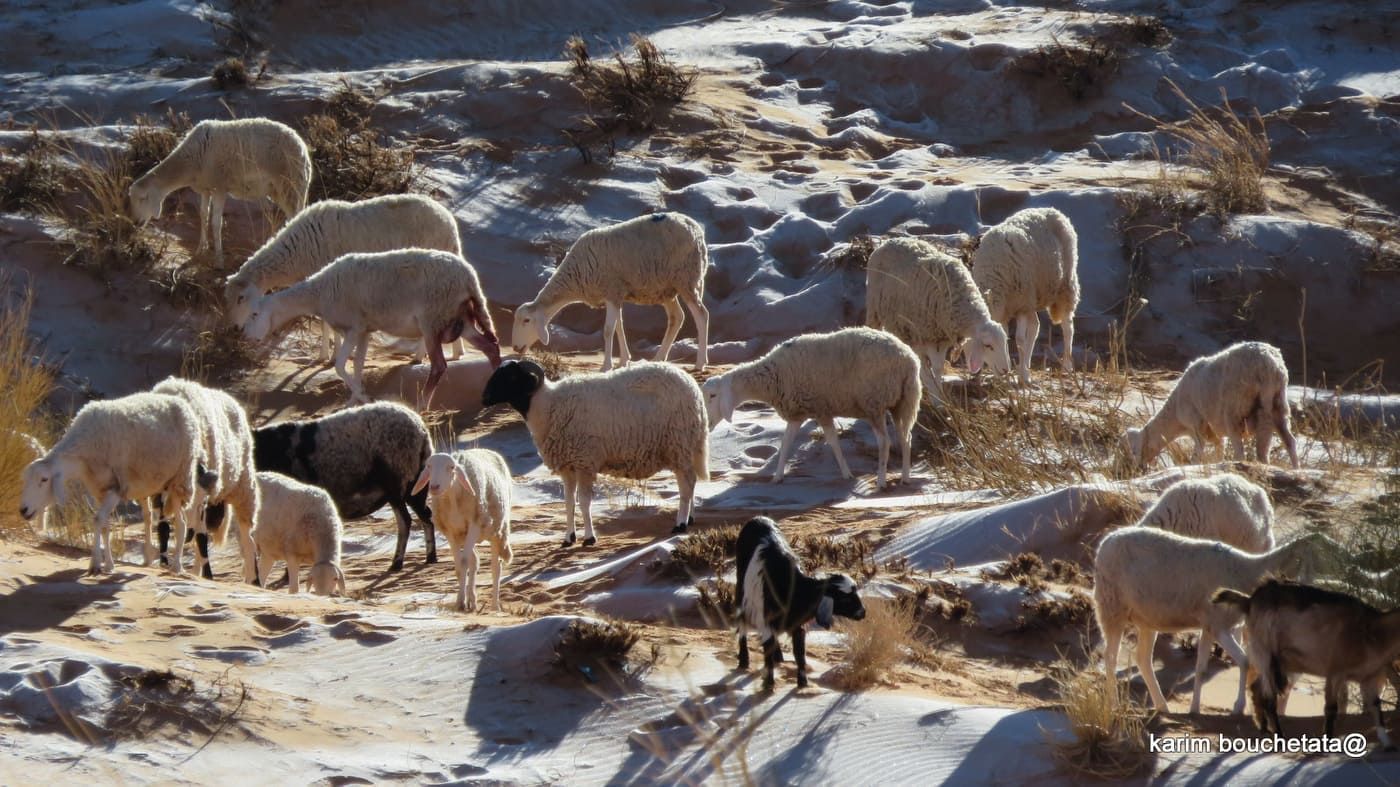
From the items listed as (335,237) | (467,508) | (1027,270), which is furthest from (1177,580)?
(335,237)

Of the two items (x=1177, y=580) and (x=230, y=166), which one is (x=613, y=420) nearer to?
(x=1177, y=580)

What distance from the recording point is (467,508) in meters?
9.39

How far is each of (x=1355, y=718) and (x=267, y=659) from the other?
4.68 metres

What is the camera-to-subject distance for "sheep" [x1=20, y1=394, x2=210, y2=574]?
8039mm

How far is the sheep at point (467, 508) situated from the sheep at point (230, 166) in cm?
805

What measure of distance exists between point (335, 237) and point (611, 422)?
18.3ft

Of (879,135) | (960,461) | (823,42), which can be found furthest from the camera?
(823,42)

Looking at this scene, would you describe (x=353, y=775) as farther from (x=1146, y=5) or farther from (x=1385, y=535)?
(x=1146, y=5)

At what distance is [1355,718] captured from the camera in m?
7.25

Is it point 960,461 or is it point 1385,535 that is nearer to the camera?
point 1385,535

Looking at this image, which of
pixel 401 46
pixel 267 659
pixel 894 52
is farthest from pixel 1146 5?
pixel 267 659

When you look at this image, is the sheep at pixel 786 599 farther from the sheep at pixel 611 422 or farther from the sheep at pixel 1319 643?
the sheep at pixel 611 422

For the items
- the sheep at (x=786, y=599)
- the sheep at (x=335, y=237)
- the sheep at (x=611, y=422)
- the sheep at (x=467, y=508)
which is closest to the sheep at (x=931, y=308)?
the sheep at (x=611, y=422)

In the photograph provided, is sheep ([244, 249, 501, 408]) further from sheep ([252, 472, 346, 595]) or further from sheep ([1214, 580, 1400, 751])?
sheep ([1214, 580, 1400, 751])
